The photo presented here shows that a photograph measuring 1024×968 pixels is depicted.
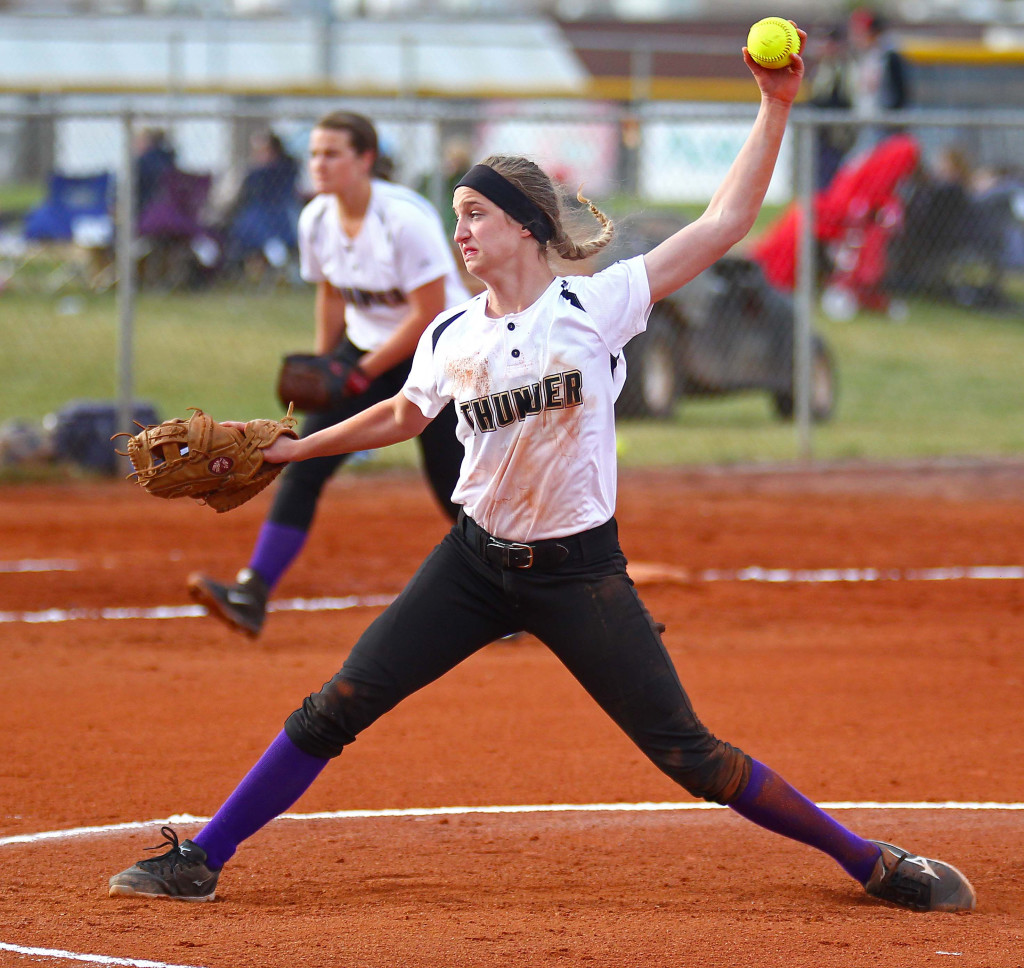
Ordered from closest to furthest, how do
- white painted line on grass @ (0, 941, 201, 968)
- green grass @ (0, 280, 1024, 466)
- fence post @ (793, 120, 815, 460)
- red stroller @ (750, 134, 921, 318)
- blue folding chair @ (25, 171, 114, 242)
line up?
white painted line on grass @ (0, 941, 201, 968), fence post @ (793, 120, 815, 460), green grass @ (0, 280, 1024, 466), red stroller @ (750, 134, 921, 318), blue folding chair @ (25, 171, 114, 242)

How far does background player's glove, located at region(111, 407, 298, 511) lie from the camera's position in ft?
13.0

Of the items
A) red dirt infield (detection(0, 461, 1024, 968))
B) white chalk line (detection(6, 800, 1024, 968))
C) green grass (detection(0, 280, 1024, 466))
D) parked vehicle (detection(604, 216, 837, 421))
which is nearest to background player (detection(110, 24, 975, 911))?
red dirt infield (detection(0, 461, 1024, 968))

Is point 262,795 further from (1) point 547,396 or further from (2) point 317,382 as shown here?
(2) point 317,382

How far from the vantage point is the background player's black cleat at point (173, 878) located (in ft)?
12.9

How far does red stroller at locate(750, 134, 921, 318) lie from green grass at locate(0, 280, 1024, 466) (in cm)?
72

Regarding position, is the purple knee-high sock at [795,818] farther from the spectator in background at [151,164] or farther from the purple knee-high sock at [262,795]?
the spectator in background at [151,164]

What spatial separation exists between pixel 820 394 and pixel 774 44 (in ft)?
35.2

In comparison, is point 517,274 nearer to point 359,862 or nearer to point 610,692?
point 610,692

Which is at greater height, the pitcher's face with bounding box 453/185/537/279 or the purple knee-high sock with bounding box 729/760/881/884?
the pitcher's face with bounding box 453/185/537/279

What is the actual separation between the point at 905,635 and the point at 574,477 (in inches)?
162

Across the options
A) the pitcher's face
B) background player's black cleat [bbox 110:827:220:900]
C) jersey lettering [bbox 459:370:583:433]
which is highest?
the pitcher's face

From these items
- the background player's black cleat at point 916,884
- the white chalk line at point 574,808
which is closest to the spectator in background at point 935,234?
the white chalk line at point 574,808

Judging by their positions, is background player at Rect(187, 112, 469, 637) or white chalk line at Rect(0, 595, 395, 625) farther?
white chalk line at Rect(0, 595, 395, 625)

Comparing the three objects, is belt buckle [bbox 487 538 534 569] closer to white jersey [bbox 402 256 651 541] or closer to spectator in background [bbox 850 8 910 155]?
white jersey [bbox 402 256 651 541]
